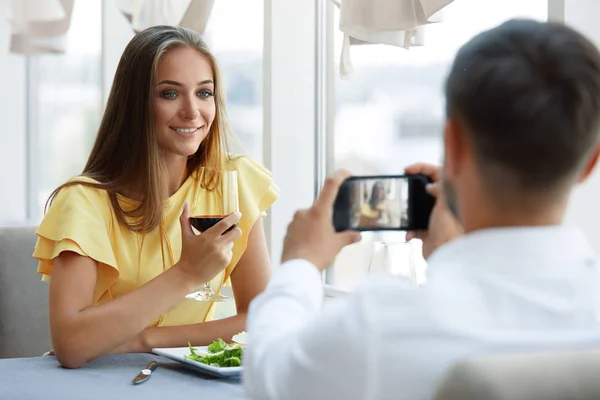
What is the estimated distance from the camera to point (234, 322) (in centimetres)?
220

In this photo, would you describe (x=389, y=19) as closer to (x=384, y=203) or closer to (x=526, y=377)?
(x=384, y=203)

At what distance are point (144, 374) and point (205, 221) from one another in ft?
1.37

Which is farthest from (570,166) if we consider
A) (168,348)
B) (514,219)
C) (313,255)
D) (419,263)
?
(419,263)

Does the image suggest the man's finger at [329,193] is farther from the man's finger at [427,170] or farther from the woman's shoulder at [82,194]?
the woman's shoulder at [82,194]

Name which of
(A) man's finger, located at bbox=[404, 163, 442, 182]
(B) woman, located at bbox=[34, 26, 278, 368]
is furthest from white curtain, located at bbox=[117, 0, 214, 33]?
(A) man's finger, located at bbox=[404, 163, 442, 182]

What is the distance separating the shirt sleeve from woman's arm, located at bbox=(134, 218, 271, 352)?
3.41 feet

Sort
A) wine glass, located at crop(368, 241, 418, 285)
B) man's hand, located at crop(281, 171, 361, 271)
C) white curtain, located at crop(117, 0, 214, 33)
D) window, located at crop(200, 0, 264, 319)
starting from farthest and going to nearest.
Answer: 1. window, located at crop(200, 0, 264, 319)
2. white curtain, located at crop(117, 0, 214, 33)
3. wine glass, located at crop(368, 241, 418, 285)
4. man's hand, located at crop(281, 171, 361, 271)

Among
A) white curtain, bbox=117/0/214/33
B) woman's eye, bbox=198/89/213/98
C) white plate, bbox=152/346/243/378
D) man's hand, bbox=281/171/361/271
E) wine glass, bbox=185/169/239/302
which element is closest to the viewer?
man's hand, bbox=281/171/361/271

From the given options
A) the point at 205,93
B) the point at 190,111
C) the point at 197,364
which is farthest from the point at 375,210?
the point at 205,93

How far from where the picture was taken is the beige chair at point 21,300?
282 centimetres

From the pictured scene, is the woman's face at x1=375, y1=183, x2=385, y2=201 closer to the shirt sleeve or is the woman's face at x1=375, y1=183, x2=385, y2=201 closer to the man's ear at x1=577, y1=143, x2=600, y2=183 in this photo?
the shirt sleeve

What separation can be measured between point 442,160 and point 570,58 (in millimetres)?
184

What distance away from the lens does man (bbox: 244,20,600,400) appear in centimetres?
92

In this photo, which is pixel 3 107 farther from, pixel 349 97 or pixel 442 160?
pixel 442 160
